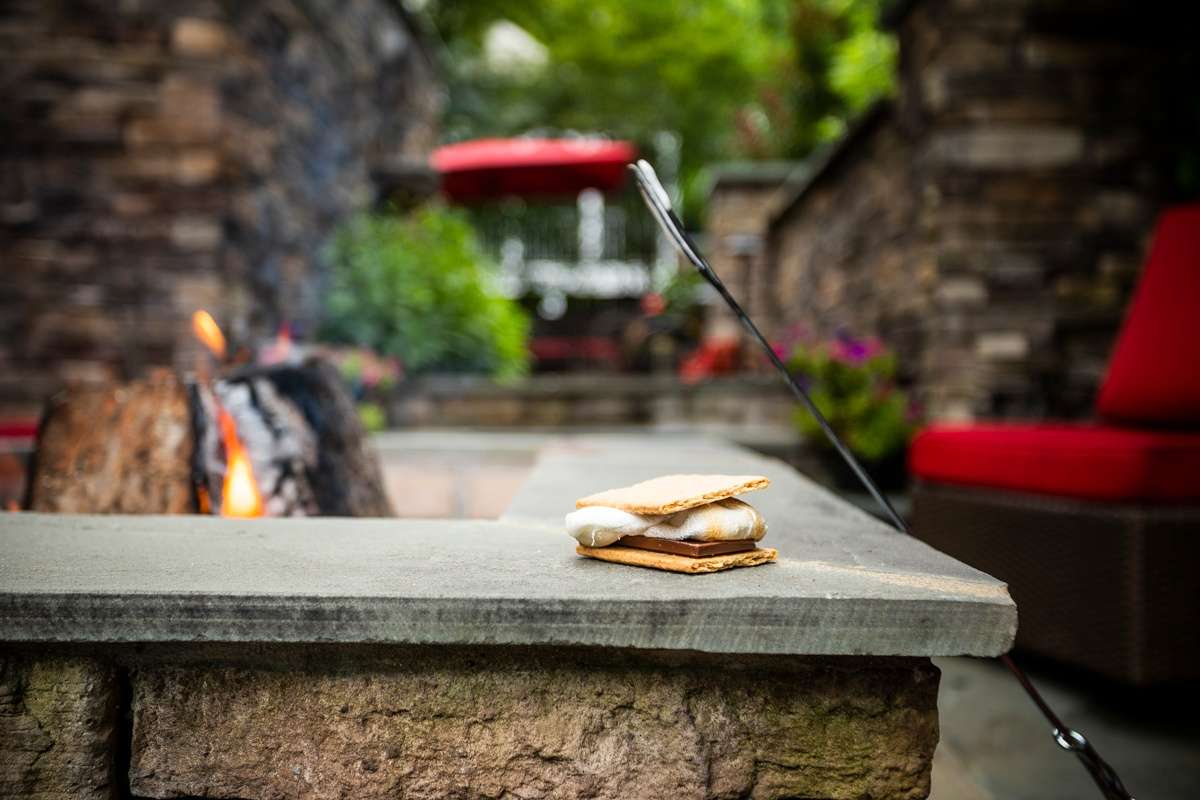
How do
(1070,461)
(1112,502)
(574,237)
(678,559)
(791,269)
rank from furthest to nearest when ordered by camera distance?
(574,237), (791,269), (1070,461), (1112,502), (678,559)

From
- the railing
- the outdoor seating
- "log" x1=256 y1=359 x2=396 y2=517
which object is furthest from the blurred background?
the railing

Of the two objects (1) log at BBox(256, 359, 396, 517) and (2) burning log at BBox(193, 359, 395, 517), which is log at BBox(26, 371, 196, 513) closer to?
(2) burning log at BBox(193, 359, 395, 517)

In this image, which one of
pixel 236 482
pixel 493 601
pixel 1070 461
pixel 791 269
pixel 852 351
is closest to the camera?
pixel 493 601

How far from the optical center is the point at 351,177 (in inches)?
217

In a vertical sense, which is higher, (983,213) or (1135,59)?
(1135,59)

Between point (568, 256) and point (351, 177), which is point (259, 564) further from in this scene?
point (568, 256)

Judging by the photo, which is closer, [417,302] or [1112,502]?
[1112,502]

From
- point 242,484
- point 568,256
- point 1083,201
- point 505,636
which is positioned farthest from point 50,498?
point 568,256

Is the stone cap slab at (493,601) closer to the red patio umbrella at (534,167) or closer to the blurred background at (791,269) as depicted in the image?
the blurred background at (791,269)

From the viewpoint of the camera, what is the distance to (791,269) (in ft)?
21.6

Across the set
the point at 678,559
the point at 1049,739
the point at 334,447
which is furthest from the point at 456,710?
the point at 1049,739

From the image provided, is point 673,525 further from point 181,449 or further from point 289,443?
point 181,449

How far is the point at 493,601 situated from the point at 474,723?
0.18 meters

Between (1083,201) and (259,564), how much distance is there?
12.1 feet
